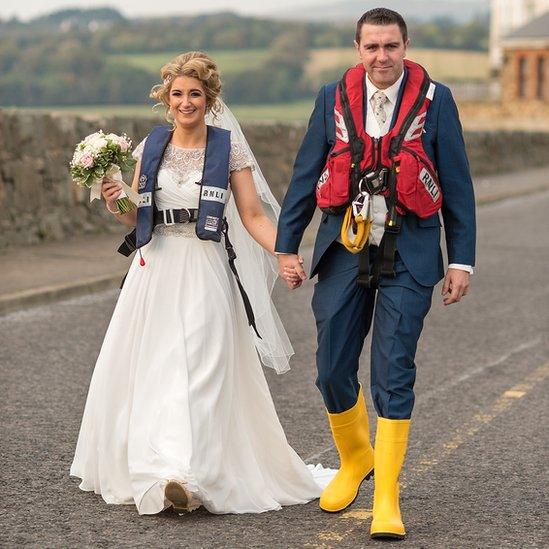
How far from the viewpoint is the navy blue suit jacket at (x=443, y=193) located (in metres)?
5.31

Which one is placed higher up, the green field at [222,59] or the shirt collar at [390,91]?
the shirt collar at [390,91]

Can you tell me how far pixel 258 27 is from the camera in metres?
81.8

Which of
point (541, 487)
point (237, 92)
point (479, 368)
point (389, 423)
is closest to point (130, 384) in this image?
point (389, 423)

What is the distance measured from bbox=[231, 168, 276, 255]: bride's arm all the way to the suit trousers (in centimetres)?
49

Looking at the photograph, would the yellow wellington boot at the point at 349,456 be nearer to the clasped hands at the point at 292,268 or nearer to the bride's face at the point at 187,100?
the clasped hands at the point at 292,268

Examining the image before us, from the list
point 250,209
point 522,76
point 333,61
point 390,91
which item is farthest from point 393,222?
point 522,76

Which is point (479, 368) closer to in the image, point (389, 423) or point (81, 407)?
point (81, 407)

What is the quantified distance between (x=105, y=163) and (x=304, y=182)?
0.92m

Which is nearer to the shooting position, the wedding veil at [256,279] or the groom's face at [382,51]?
the groom's face at [382,51]

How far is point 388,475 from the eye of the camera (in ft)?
17.1

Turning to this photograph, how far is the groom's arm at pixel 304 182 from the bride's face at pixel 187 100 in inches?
22.3

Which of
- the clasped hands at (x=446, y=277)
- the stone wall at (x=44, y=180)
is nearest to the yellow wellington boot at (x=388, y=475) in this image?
the clasped hands at (x=446, y=277)

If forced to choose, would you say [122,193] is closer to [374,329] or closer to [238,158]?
[238,158]

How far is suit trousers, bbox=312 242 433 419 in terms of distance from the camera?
17.3ft
